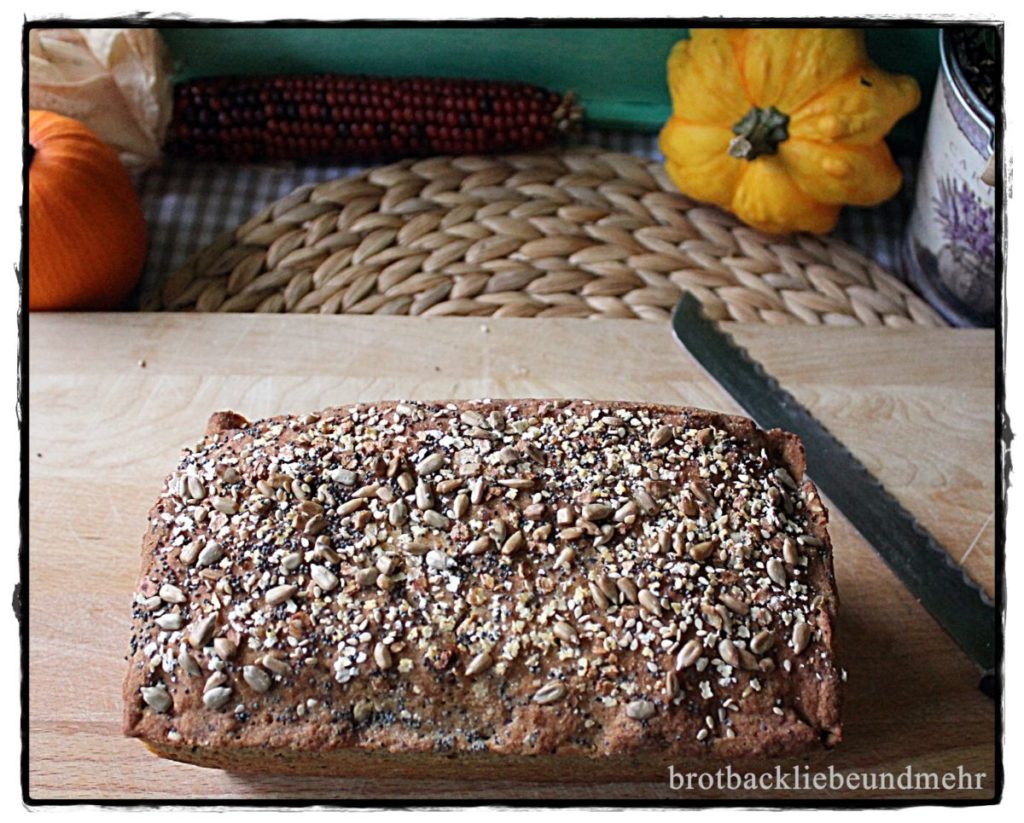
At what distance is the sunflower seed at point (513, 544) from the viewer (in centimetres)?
181

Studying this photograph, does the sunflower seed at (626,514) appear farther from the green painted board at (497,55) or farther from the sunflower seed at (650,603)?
the green painted board at (497,55)

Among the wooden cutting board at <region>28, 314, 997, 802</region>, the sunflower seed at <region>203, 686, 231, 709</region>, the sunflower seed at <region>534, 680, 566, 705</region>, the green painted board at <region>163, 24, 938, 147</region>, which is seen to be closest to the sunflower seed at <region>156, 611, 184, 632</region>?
the sunflower seed at <region>203, 686, 231, 709</region>

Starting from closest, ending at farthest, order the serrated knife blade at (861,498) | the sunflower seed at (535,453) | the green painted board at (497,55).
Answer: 1. the sunflower seed at (535,453)
2. the serrated knife blade at (861,498)
3. the green painted board at (497,55)

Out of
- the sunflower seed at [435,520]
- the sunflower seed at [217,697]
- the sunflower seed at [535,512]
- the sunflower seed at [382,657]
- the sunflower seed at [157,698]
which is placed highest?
the sunflower seed at [535,512]

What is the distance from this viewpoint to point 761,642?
1763 mm

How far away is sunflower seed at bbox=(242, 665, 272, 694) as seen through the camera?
1.73 metres

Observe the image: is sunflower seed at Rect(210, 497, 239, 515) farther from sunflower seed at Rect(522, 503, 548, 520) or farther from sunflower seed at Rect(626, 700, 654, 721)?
sunflower seed at Rect(626, 700, 654, 721)

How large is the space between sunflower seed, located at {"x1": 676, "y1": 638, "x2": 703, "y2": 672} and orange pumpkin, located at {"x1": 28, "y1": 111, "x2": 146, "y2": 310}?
147cm

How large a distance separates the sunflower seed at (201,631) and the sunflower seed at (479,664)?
0.39 m

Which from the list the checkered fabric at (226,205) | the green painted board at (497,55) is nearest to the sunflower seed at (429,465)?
the checkered fabric at (226,205)

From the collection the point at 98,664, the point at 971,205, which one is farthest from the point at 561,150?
the point at 98,664

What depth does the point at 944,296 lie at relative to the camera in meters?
2.62

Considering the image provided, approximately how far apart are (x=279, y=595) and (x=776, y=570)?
76 cm

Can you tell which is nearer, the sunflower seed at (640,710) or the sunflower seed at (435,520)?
the sunflower seed at (640,710)
